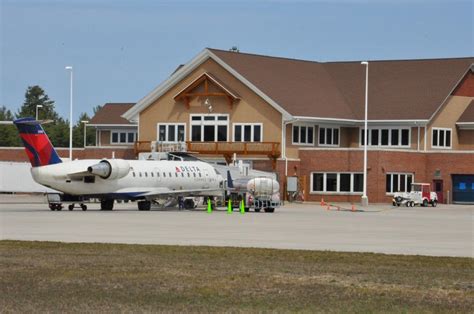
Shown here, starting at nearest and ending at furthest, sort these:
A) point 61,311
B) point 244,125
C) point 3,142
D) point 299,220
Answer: point 61,311
point 299,220
point 244,125
point 3,142

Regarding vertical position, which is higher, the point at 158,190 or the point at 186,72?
the point at 186,72

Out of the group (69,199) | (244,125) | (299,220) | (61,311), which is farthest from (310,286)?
(244,125)

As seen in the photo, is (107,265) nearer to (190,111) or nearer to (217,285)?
(217,285)

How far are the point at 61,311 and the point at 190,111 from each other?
74.2 m

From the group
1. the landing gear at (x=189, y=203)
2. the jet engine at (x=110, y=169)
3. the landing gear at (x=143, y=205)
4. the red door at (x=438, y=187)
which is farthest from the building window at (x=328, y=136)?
the jet engine at (x=110, y=169)

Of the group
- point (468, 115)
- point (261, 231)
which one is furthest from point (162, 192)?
point (468, 115)

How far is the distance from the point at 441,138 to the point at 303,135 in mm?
11107

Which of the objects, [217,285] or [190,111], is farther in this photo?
[190,111]

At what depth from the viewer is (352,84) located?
→ 3905 inches

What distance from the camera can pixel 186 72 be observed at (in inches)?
3674

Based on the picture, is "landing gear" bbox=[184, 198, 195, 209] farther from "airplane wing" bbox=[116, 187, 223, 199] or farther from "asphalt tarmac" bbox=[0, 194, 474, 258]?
"asphalt tarmac" bbox=[0, 194, 474, 258]

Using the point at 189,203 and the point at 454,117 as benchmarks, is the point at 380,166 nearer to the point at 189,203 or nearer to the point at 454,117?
the point at 454,117

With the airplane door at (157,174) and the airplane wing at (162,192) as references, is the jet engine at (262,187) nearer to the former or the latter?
the airplane wing at (162,192)

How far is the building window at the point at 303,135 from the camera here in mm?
90375
